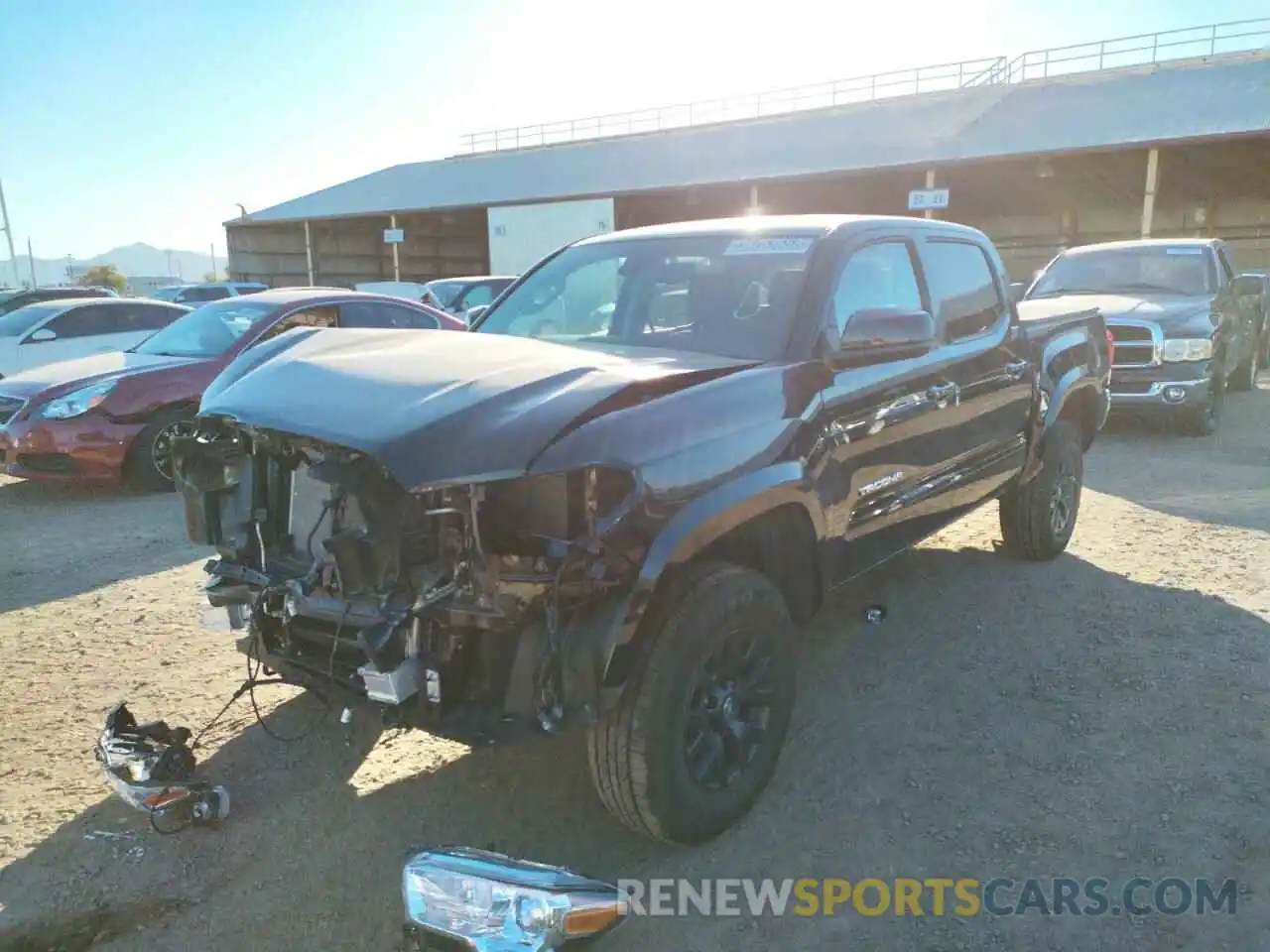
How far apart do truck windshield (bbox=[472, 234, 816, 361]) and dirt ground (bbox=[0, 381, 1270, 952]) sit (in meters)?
1.61

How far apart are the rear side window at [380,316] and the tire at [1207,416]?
780cm

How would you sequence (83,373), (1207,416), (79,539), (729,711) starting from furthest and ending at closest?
(1207,416), (83,373), (79,539), (729,711)

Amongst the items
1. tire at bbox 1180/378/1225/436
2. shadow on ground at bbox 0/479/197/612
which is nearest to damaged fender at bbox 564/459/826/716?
shadow on ground at bbox 0/479/197/612

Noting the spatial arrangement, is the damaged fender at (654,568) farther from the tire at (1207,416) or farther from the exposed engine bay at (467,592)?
the tire at (1207,416)

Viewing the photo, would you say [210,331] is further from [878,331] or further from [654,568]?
[654,568]

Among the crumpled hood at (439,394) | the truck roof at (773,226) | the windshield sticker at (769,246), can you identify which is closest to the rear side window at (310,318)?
the truck roof at (773,226)

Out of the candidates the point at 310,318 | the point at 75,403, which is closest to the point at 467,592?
the point at 75,403

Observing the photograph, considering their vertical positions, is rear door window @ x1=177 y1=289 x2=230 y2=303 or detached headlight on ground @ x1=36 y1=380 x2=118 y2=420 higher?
rear door window @ x1=177 y1=289 x2=230 y2=303

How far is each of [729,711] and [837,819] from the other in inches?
22.7

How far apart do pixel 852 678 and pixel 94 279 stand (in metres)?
61.6

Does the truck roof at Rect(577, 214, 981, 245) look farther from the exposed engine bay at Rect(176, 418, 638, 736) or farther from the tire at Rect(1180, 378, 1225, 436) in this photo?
the tire at Rect(1180, 378, 1225, 436)

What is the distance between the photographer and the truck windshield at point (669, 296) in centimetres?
352

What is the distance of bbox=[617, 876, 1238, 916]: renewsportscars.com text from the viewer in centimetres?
271

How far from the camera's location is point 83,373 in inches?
302
